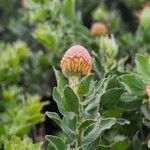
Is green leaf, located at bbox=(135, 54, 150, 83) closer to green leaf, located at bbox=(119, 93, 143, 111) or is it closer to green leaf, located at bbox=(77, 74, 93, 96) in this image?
green leaf, located at bbox=(119, 93, 143, 111)

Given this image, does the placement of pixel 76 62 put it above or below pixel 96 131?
above

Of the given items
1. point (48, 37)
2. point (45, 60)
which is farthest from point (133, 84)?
point (45, 60)

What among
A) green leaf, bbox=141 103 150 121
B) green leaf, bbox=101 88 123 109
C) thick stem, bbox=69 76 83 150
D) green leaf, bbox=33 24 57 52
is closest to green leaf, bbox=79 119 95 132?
thick stem, bbox=69 76 83 150

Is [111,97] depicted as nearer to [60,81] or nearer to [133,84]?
[133,84]

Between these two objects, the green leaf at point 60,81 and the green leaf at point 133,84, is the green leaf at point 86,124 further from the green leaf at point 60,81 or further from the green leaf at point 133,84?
the green leaf at point 133,84

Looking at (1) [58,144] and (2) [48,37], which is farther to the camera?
(2) [48,37]

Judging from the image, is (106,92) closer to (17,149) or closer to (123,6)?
(17,149)
